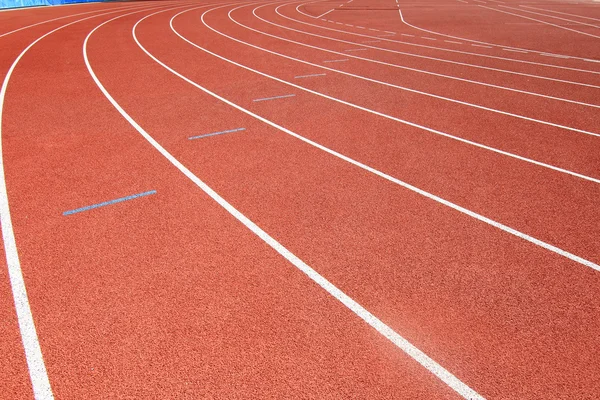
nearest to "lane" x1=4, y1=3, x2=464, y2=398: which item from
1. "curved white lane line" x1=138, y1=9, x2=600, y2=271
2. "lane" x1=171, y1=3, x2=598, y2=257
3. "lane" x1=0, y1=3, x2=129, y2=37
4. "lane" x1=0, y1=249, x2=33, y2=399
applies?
"lane" x1=0, y1=249, x2=33, y2=399

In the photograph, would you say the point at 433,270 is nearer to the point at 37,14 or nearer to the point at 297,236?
the point at 297,236

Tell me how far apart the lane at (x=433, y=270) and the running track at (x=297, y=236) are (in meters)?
0.02

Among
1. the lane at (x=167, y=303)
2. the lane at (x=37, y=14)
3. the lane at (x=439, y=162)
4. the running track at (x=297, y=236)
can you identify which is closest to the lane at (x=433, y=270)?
the running track at (x=297, y=236)

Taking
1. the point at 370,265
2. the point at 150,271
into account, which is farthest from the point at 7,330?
the point at 370,265

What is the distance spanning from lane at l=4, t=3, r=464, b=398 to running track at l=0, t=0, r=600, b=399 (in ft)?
→ 0.05

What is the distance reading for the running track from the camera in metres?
2.80

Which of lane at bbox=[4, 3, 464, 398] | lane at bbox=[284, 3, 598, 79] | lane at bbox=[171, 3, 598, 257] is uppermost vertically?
lane at bbox=[4, 3, 464, 398]

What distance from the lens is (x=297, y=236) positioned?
13.3ft

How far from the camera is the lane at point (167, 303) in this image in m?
2.71

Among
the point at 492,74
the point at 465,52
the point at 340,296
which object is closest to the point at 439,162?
the point at 340,296

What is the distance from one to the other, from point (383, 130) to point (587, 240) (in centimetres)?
316

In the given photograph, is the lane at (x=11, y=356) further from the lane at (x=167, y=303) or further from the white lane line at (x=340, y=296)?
the white lane line at (x=340, y=296)

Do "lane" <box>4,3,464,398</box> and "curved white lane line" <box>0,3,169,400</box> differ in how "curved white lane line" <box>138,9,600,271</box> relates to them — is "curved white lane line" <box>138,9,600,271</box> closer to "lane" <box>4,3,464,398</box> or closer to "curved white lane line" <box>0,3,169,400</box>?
"lane" <box>4,3,464,398</box>

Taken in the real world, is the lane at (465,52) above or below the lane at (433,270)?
below
